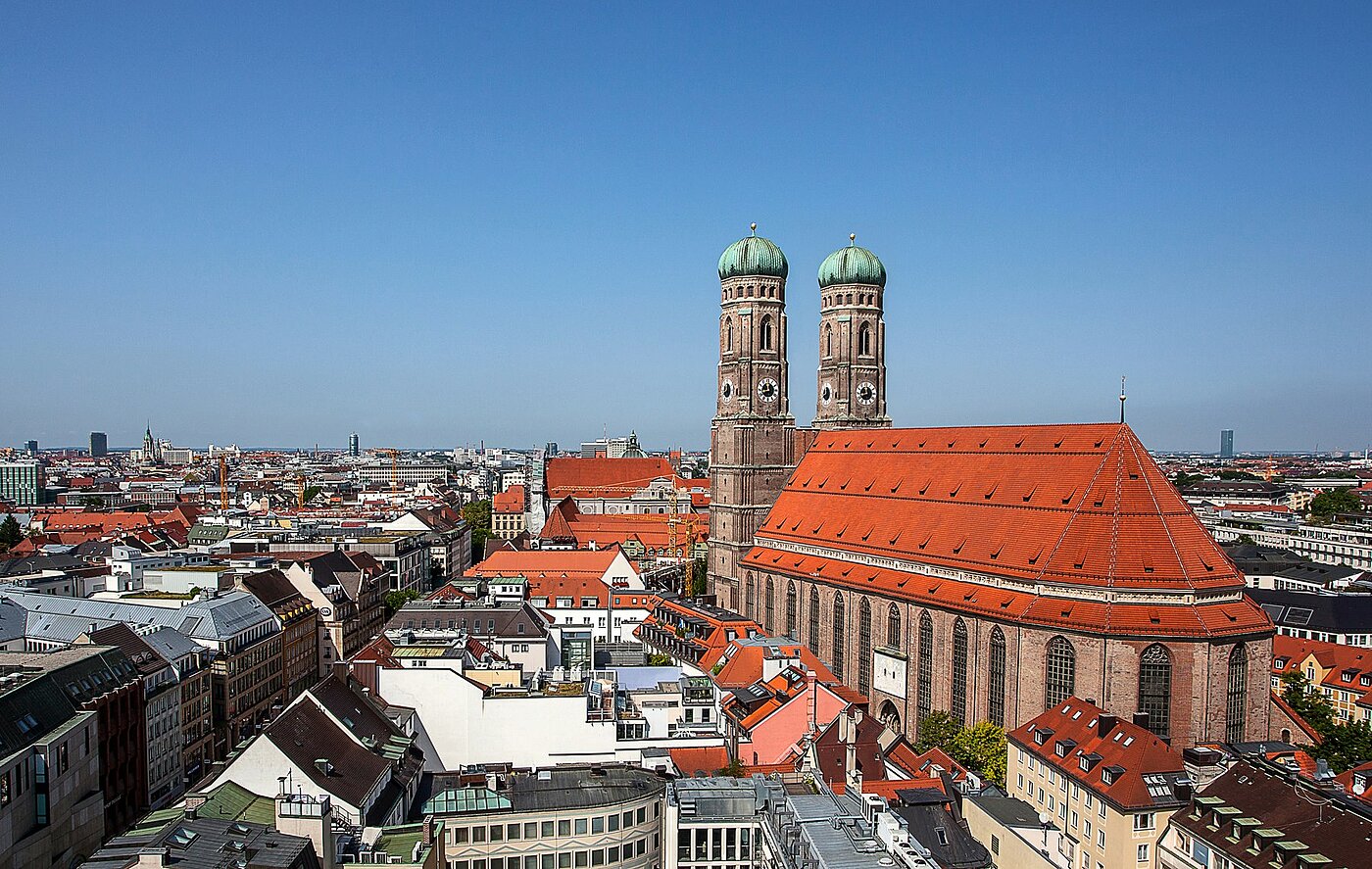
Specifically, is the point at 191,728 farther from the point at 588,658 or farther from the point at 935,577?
the point at 935,577

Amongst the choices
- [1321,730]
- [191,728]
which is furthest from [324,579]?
[1321,730]

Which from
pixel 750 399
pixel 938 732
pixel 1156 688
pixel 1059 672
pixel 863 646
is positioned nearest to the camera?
pixel 1156 688

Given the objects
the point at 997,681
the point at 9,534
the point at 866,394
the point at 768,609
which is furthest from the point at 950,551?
the point at 9,534

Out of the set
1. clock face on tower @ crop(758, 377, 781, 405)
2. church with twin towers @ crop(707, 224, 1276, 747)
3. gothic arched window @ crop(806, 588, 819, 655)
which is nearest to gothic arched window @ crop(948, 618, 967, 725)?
church with twin towers @ crop(707, 224, 1276, 747)

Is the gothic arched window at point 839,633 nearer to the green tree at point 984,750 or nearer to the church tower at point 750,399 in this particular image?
the green tree at point 984,750

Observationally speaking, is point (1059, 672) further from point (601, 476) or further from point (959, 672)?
point (601, 476)

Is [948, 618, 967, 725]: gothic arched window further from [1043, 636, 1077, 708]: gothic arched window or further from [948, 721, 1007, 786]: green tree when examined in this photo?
[1043, 636, 1077, 708]: gothic arched window

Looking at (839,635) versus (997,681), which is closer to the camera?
(997,681)
